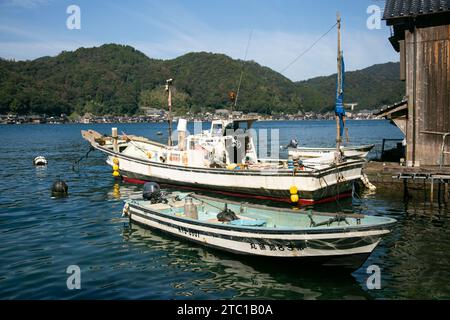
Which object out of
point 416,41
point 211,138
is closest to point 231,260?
point 211,138

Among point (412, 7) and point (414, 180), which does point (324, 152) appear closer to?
point (414, 180)

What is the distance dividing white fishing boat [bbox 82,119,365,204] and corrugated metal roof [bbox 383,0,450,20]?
8.36 metres

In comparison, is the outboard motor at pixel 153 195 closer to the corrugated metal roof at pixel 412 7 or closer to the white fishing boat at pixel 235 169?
the white fishing boat at pixel 235 169

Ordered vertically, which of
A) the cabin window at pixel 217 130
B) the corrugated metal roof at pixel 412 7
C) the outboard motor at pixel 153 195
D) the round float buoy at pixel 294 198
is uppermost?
the corrugated metal roof at pixel 412 7

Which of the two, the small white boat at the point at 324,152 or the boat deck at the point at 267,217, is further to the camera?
the small white boat at the point at 324,152

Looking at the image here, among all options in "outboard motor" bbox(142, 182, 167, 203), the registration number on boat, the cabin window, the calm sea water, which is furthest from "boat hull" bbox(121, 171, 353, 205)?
the registration number on boat

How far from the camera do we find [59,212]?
67.7 ft

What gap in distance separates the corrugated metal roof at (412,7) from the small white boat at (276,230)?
47.7ft

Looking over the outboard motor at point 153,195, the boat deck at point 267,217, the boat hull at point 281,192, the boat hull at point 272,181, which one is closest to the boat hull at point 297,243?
the boat deck at point 267,217

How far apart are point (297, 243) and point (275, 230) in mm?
726

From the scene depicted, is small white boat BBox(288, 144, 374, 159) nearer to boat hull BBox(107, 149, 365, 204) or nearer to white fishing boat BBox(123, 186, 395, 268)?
boat hull BBox(107, 149, 365, 204)

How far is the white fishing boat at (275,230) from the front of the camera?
11.4 m

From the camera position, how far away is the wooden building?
2164 centimetres

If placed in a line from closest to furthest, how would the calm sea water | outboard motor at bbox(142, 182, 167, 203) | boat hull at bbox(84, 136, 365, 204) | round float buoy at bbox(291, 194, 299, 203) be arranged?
1. the calm sea water
2. outboard motor at bbox(142, 182, 167, 203)
3. round float buoy at bbox(291, 194, 299, 203)
4. boat hull at bbox(84, 136, 365, 204)
